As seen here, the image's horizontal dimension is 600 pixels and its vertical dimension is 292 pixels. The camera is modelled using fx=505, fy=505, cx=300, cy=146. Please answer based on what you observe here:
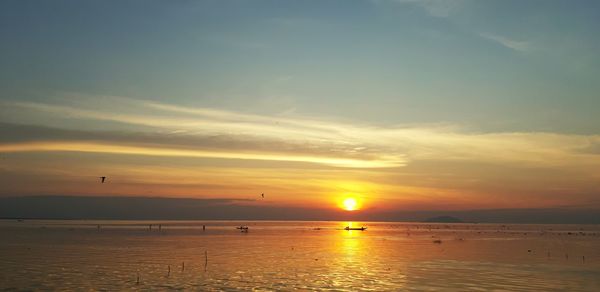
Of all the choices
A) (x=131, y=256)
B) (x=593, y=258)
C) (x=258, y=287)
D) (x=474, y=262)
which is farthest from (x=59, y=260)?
(x=593, y=258)

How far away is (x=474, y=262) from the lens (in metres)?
58.3

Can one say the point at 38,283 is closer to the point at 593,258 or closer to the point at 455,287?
the point at 455,287

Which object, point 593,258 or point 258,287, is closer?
point 258,287

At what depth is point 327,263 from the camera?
54.6m

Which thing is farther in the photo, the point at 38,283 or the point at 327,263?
the point at 327,263

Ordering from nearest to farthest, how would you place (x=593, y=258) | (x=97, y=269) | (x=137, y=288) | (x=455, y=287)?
(x=137, y=288) → (x=455, y=287) → (x=97, y=269) → (x=593, y=258)

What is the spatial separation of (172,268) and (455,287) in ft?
84.6

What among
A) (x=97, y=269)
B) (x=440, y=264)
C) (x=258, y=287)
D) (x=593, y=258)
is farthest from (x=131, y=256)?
(x=593, y=258)

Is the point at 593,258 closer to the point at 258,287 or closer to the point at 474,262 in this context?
the point at 474,262

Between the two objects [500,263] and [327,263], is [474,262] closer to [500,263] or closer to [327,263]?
[500,263]

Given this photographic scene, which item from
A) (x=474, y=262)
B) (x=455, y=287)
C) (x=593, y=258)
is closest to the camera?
(x=455, y=287)

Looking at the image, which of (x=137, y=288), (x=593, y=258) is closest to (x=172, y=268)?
(x=137, y=288)

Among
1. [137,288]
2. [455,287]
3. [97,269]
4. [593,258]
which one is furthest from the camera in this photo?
[593,258]

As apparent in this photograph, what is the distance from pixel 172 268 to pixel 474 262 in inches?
1335
